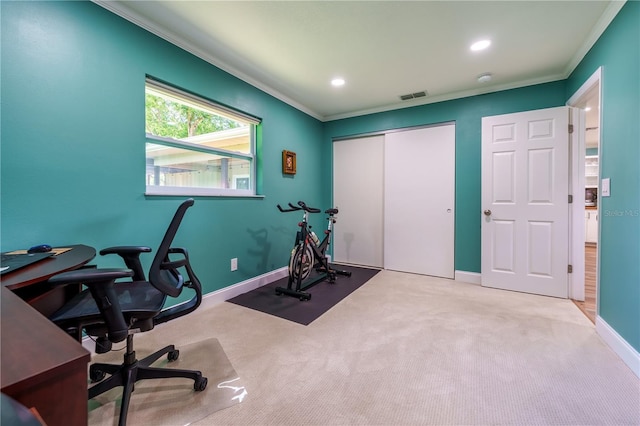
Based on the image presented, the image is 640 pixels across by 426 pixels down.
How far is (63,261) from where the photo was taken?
130cm

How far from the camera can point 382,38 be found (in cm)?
232

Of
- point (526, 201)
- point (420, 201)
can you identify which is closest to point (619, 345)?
point (526, 201)

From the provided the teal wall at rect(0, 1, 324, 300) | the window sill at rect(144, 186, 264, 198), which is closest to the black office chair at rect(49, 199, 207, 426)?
the teal wall at rect(0, 1, 324, 300)

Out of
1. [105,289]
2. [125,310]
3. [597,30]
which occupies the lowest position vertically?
[125,310]

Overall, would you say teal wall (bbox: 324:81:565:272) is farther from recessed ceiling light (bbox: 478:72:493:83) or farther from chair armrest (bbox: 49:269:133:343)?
chair armrest (bbox: 49:269:133:343)

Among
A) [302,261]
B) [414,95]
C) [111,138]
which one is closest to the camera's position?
[111,138]

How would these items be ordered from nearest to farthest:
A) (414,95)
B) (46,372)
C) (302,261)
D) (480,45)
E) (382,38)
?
(46,372) < (382,38) < (480,45) < (302,261) < (414,95)

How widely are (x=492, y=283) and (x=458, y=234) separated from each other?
0.70 meters

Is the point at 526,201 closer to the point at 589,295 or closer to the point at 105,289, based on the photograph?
the point at 589,295

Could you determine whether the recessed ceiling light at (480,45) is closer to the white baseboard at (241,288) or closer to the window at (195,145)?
the window at (195,145)

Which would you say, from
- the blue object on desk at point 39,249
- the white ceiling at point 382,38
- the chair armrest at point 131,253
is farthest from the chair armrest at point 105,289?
the white ceiling at point 382,38

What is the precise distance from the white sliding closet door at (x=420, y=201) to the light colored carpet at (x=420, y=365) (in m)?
1.09

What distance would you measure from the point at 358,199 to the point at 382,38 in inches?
94.2

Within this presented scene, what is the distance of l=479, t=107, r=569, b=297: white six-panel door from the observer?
2.86 m
